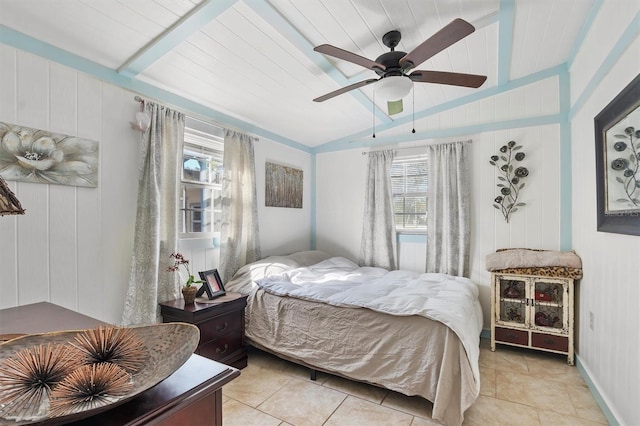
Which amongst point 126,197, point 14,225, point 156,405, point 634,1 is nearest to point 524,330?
point 634,1

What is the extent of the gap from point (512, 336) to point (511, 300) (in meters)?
0.34

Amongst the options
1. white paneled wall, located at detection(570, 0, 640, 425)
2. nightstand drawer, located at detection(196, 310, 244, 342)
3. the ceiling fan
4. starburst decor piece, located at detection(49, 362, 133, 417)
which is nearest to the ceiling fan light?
the ceiling fan

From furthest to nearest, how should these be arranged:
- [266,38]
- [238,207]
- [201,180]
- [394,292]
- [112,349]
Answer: [238,207] < [201,180] < [394,292] < [266,38] < [112,349]

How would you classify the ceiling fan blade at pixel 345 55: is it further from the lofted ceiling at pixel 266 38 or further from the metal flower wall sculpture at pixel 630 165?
the metal flower wall sculpture at pixel 630 165

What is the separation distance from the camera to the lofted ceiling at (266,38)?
1812 millimetres

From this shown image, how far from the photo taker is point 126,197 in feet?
7.73

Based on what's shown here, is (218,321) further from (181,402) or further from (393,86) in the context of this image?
(393,86)

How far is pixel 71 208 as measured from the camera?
204 centimetres

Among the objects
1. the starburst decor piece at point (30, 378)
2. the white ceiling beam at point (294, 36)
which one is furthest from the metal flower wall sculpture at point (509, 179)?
the starburst decor piece at point (30, 378)

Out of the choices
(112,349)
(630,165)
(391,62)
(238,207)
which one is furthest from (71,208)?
(630,165)

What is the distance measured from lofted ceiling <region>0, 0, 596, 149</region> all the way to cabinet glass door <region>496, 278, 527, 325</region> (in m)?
2.11

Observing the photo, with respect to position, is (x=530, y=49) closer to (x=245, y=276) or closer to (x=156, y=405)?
(x=245, y=276)

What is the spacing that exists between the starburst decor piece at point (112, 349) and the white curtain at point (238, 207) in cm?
236

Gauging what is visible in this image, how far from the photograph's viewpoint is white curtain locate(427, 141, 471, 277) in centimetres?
348
